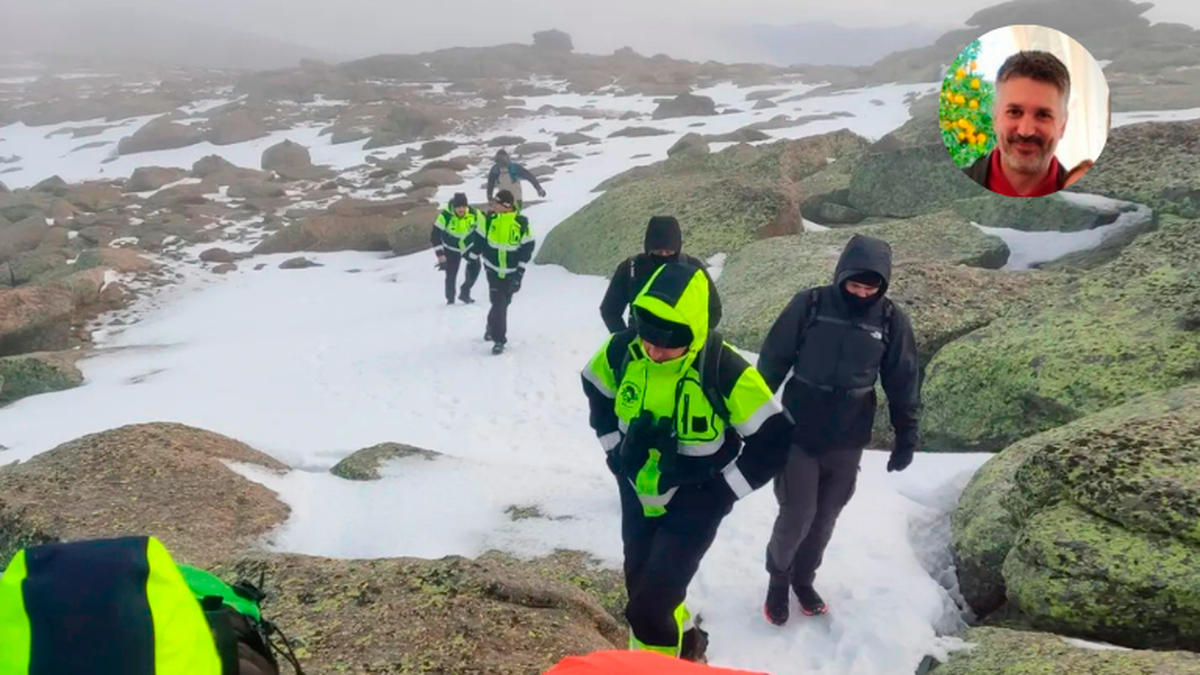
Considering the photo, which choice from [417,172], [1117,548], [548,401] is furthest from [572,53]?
[1117,548]

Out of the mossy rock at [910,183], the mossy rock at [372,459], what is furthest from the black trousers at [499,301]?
the mossy rock at [910,183]

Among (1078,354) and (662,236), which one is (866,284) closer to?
(662,236)

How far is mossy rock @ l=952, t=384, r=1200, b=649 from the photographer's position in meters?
4.84

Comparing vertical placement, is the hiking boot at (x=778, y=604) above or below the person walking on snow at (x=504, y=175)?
below

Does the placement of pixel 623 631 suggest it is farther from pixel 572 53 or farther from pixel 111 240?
pixel 572 53

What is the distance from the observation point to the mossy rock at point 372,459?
8.69m

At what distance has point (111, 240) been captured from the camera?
1185 inches

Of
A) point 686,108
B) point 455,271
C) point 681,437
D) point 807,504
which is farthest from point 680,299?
point 686,108

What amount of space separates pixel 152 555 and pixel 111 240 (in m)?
33.4

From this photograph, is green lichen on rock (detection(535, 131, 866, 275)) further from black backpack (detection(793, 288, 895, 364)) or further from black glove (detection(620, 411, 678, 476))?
black glove (detection(620, 411, 678, 476))

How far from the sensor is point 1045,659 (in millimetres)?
4422

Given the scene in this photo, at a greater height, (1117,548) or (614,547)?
(1117,548)

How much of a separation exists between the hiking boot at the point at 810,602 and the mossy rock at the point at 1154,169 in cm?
927

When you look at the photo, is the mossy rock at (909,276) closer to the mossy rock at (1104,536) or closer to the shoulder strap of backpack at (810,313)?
the mossy rock at (1104,536)
